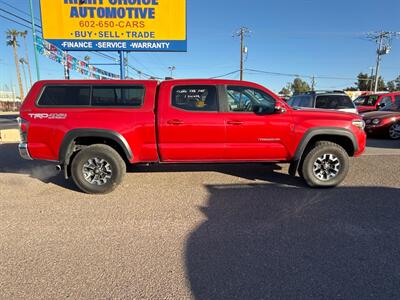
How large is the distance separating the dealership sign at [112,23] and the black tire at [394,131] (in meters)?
9.68

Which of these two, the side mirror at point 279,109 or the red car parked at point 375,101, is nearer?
the side mirror at point 279,109

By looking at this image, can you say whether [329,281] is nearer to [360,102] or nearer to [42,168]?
[42,168]

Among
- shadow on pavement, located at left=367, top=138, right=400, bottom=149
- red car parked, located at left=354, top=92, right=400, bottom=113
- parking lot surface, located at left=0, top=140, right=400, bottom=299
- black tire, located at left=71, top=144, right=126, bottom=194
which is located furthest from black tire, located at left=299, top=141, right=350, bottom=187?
red car parked, located at left=354, top=92, right=400, bottom=113

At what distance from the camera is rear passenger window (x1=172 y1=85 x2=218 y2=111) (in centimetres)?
435

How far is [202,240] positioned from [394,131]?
390 inches

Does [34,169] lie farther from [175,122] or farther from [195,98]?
[195,98]

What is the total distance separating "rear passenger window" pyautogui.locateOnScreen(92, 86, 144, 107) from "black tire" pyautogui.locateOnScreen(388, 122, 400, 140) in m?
9.61

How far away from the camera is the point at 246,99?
4457 millimetres

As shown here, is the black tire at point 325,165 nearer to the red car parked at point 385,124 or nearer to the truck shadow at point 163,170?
the truck shadow at point 163,170

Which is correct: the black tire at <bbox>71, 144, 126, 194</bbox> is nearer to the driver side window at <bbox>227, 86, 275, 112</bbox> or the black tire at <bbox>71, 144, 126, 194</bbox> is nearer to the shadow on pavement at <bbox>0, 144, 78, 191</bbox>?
the shadow on pavement at <bbox>0, 144, 78, 191</bbox>

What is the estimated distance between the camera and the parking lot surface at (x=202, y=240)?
A: 221cm

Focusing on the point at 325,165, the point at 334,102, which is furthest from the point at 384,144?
the point at 325,165

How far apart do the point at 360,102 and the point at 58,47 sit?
52.8 feet

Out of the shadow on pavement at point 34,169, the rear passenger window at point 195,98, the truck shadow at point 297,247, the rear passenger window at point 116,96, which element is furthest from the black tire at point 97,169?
the truck shadow at point 297,247
